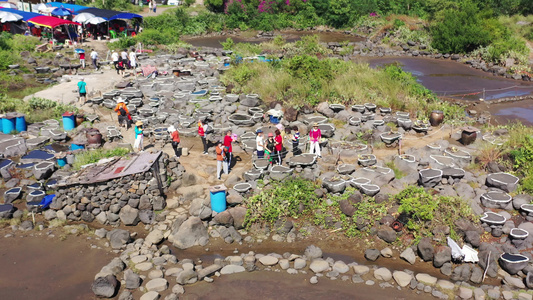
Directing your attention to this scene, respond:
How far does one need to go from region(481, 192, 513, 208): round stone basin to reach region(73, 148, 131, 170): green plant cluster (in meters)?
9.72

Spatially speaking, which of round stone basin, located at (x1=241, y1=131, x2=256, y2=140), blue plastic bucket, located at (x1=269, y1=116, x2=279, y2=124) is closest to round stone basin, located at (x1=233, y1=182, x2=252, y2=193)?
round stone basin, located at (x1=241, y1=131, x2=256, y2=140)

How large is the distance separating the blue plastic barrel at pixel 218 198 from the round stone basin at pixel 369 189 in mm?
3585

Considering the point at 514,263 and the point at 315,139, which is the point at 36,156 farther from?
the point at 514,263

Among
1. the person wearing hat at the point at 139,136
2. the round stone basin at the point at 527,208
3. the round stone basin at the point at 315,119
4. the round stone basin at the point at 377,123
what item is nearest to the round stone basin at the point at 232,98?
the round stone basin at the point at 315,119

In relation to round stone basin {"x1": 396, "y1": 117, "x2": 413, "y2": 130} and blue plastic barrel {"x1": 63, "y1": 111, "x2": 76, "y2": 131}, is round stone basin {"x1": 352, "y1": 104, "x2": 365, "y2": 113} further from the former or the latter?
blue plastic barrel {"x1": 63, "y1": 111, "x2": 76, "y2": 131}

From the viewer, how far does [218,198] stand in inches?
421

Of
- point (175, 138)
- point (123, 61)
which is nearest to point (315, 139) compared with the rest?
point (175, 138)

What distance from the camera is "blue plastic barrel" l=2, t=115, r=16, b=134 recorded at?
15.5m

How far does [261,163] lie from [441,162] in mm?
5096

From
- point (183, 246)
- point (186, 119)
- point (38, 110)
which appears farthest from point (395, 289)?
point (38, 110)

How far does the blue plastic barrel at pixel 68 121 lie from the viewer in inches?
614

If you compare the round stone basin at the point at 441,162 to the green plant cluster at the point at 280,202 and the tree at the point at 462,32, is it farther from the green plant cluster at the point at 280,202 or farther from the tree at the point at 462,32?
the tree at the point at 462,32

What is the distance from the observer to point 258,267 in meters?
9.30

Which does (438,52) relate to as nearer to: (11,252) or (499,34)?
(499,34)
